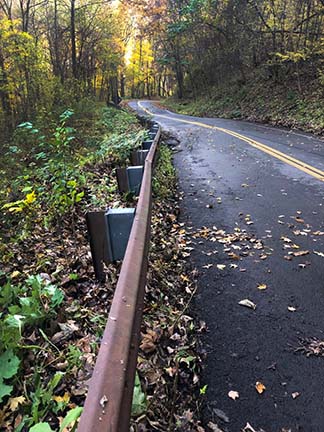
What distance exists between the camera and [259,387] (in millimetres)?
2705

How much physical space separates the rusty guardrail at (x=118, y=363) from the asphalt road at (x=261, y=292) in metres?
1.00

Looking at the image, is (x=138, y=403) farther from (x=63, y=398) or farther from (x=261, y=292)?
(x=261, y=292)

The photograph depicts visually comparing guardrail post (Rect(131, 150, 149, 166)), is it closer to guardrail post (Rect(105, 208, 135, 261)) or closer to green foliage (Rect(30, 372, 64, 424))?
guardrail post (Rect(105, 208, 135, 261))

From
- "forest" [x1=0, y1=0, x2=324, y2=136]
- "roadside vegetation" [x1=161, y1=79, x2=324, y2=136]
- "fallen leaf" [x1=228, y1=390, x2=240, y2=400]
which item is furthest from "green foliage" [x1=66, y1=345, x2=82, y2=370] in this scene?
"forest" [x1=0, y1=0, x2=324, y2=136]

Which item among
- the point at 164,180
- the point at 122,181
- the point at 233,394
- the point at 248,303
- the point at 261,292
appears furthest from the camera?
the point at 164,180

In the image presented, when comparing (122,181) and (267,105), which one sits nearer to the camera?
(122,181)

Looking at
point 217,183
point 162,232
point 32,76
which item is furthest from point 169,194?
point 32,76

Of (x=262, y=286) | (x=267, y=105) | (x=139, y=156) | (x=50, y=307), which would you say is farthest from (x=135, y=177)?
(x=267, y=105)

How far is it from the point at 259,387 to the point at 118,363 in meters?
1.49

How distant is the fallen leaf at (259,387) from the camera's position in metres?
2.67

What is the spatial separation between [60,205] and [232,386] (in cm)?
411

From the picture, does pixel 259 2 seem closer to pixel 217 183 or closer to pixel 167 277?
pixel 217 183

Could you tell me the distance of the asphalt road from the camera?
259 cm

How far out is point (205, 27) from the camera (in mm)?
33969
